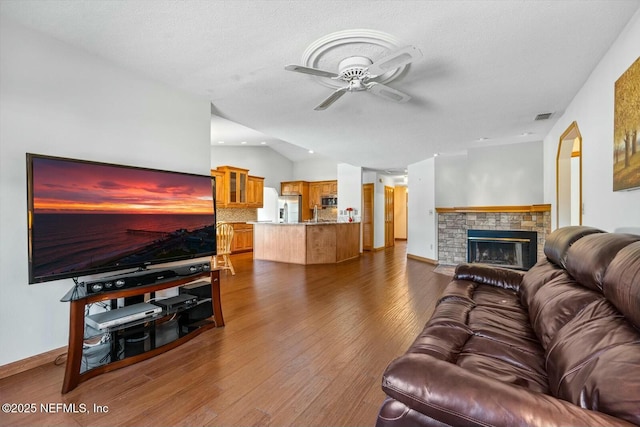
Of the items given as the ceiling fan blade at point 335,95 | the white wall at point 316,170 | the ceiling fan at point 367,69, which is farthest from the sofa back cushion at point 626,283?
the white wall at point 316,170

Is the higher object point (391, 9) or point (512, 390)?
point (391, 9)

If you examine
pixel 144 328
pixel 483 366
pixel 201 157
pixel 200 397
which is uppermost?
pixel 201 157

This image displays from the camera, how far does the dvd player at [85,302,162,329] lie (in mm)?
2016

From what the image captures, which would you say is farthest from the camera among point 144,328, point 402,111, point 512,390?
point 402,111

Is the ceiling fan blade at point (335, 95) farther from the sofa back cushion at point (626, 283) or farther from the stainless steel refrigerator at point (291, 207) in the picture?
the stainless steel refrigerator at point (291, 207)

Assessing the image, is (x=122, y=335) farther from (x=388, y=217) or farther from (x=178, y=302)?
(x=388, y=217)

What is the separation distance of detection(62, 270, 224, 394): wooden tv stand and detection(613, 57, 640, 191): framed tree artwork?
3.26 meters

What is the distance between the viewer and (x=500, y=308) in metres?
2.01

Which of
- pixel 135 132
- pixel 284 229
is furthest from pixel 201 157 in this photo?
pixel 284 229

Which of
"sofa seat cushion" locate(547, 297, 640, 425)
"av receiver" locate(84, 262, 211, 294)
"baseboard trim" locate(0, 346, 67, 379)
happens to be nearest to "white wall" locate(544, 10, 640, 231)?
"sofa seat cushion" locate(547, 297, 640, 425)

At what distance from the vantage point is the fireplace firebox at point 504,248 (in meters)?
5.21

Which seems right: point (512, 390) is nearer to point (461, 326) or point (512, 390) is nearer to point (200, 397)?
point (461, 326)

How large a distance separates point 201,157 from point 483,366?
10.1ft

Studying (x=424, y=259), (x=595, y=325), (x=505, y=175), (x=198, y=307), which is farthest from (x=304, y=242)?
(x=595, y=325)
